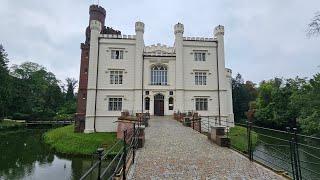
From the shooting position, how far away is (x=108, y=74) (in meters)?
29.0

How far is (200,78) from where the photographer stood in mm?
30156

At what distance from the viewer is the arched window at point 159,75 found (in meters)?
30.0

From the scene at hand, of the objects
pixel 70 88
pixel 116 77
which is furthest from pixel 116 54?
pixel 70 88

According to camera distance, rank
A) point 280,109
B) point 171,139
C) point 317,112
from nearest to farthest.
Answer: point 171,139 → point 317,112 → point 280,109

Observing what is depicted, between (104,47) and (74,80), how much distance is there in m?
61.3

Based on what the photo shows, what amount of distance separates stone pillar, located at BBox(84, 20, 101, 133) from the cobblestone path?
681 inches

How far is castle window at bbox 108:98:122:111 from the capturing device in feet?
93.7

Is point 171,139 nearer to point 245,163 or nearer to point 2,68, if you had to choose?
point 245,163

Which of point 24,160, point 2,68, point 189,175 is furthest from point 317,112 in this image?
point 2,68

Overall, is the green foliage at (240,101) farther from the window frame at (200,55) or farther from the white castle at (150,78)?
the window frame at (200,55)

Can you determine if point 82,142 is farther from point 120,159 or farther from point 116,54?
point 120,159

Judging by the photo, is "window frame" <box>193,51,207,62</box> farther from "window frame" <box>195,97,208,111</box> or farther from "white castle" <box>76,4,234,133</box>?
"window frame" <box>195,97,208,111</box>

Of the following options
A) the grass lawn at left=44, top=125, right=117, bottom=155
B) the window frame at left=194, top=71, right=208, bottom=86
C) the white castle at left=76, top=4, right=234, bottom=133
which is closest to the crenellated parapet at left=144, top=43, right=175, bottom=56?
the white castle at left=76, top=4, right=234, bottom=133

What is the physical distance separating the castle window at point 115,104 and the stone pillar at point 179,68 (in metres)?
6.25
